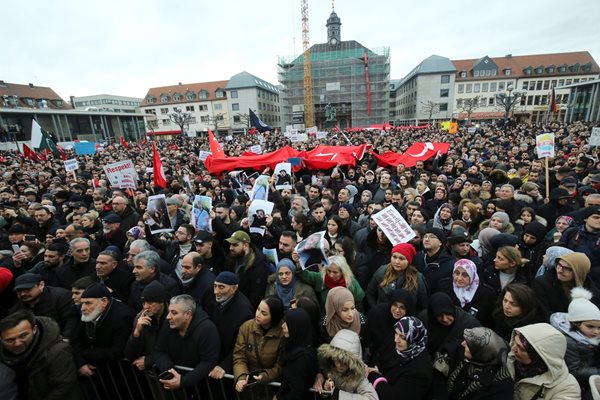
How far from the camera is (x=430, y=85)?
5575 cm

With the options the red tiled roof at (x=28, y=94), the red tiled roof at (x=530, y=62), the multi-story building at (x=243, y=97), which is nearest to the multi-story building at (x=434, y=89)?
the red tiled roof at (x=530, y=62)

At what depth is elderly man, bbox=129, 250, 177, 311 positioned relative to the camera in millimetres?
3439

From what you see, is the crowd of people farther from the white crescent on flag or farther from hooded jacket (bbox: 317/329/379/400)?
the white crescent on flag

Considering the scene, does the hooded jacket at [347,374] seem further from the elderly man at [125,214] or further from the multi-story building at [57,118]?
the multi-story building at [57,118]

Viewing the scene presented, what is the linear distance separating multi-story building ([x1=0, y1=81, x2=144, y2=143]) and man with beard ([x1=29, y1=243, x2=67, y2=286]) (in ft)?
120

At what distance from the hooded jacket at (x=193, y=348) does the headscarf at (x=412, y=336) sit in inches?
64.9

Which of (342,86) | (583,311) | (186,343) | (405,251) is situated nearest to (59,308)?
(186,343)

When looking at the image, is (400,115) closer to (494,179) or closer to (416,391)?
(494,179)

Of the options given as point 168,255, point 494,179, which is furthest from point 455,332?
point 494,179

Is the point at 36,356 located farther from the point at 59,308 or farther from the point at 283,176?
the point at 283,176

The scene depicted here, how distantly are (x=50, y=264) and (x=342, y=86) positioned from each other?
53.9 meters

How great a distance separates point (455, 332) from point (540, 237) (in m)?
2.43

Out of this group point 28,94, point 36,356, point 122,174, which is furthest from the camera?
point 28,94

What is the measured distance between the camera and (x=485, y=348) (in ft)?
7.18
